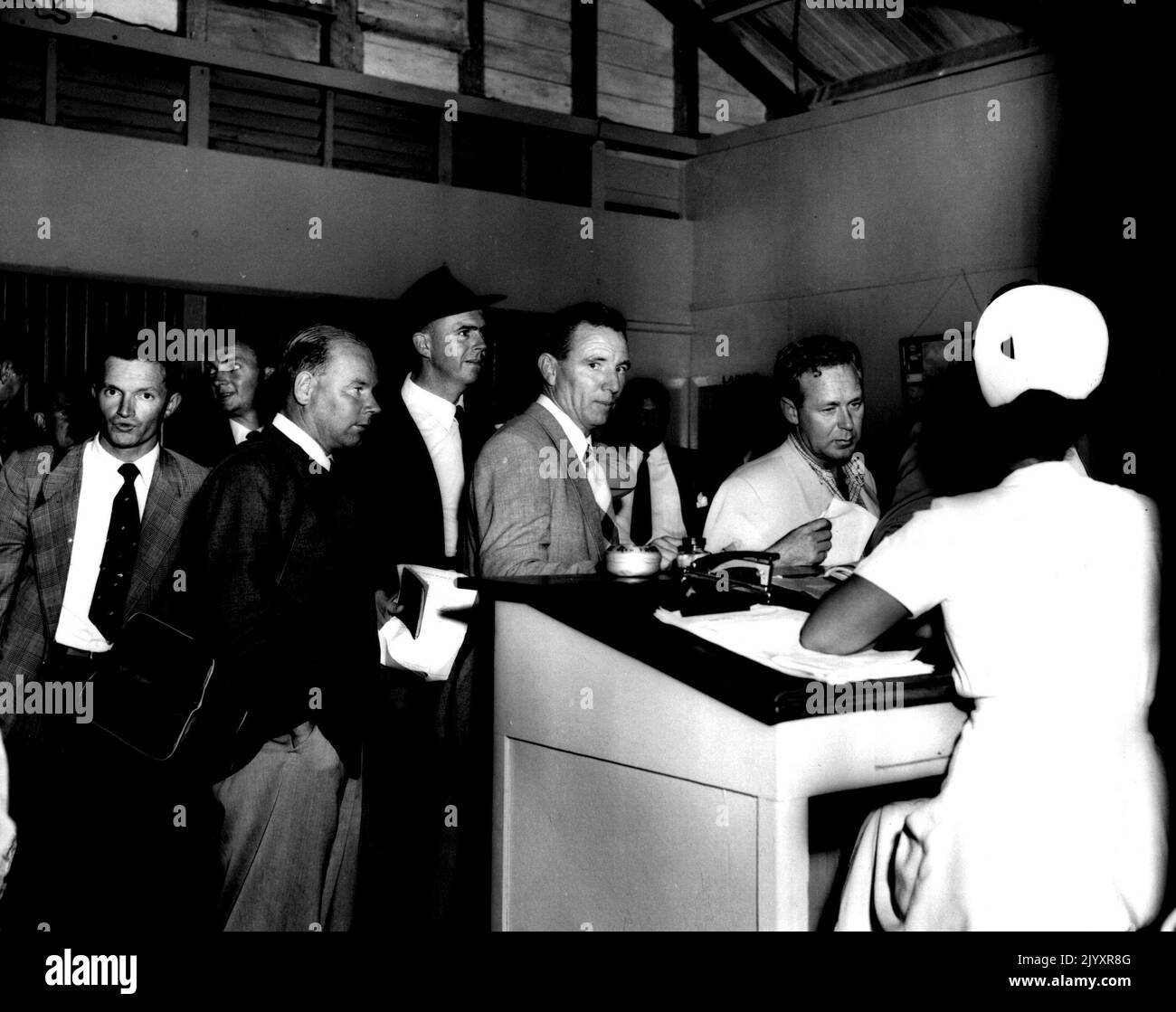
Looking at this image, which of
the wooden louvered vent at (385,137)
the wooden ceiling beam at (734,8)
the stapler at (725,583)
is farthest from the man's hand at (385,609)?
the wooden ceiling beam at (734,8)

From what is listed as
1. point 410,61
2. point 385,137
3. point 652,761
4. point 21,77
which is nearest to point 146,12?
point 21,77

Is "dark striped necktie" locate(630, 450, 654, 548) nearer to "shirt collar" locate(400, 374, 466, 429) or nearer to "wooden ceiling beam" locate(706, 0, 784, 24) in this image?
"shirt collar" locate(400, 374, 466, 429)

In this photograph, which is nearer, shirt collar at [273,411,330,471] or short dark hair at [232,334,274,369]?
shirt collar at [273,411,330,471]

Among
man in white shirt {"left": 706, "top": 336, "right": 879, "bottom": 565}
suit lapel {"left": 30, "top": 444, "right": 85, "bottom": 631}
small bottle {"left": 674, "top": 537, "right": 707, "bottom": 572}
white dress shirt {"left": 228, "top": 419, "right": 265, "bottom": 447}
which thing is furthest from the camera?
white dress shirt {"left": 228, "top": 419, "right": 265, "bottom": 447}

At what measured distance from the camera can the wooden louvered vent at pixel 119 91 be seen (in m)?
5.38

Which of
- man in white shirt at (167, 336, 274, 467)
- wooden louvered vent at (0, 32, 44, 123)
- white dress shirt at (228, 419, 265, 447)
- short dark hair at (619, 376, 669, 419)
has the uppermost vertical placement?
wooden louvered vent at (0, 32, 44, 123)

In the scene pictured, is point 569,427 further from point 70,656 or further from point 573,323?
point 70,656

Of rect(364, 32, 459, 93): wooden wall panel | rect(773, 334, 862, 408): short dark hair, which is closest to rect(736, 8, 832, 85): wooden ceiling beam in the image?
rect(364, 32, 459, 93): wooden wall panel

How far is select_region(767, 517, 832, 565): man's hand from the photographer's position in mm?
2664

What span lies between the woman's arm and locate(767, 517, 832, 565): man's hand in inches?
38.9

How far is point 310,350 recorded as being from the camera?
2633mm

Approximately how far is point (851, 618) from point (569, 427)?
1279 millimetres

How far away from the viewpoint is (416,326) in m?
3.76
